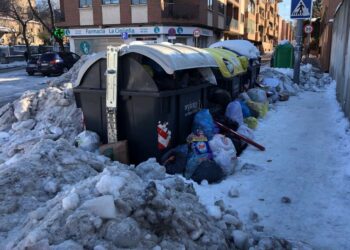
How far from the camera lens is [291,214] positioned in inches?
168

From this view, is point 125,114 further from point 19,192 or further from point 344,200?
point 344,200

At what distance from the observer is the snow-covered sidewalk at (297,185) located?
13.1 feet

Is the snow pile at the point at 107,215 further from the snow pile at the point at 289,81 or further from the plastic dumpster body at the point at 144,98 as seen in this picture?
the snow pile at the point at 289,81

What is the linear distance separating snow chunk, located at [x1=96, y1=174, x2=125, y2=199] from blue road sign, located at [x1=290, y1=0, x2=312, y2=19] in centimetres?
1300

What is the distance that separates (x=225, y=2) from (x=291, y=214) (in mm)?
40590

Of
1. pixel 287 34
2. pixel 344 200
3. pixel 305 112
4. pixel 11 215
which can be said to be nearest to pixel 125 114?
pixel 11 215

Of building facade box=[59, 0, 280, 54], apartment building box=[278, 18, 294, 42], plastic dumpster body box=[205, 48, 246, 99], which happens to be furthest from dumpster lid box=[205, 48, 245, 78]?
apartment building box=[278, 18, 294, 42]

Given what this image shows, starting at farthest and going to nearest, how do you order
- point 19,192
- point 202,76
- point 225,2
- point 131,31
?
point 225,2 → point 131,31 → point 202,76 → point 19,192

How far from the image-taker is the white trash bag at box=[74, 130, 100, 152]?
19.0 feet

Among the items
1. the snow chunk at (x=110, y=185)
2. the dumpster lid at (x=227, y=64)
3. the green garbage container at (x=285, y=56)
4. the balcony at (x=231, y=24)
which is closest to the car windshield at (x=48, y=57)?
the green garbage container at (x=285, y=56)

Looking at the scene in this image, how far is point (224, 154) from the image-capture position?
18.1 feet

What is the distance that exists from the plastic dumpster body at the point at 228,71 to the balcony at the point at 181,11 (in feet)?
73.8

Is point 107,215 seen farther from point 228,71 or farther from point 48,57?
point 48,57

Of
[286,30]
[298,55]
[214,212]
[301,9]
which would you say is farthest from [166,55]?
[286,30]
